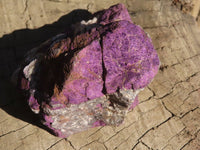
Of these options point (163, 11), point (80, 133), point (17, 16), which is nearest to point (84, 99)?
point (80, 133)

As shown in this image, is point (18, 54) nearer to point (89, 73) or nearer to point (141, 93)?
point (89, 73)

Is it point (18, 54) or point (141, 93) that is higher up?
point (18, 54)

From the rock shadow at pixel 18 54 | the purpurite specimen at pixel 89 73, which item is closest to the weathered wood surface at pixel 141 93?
the rock shadow at pixel 18 54

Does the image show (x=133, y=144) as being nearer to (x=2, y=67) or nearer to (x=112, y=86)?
(x=112, y=86)

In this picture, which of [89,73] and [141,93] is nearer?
[89,73]

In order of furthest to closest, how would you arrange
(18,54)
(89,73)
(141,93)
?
(141,93)
(18,54)
(89,73)

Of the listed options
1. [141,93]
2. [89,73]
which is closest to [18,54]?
[89,73]

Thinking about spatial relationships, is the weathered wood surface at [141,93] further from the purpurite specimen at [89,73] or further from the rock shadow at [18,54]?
the purpurite specimen at [89,73]
